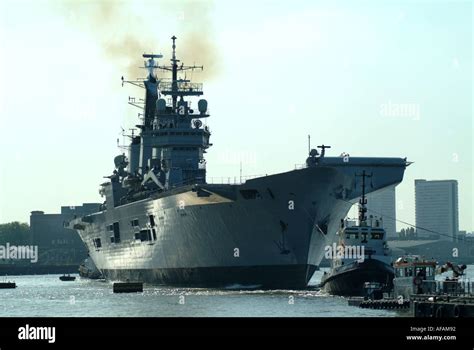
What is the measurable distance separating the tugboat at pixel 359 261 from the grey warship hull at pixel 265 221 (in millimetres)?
2479

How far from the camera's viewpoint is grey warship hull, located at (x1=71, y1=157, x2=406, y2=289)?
213 feet

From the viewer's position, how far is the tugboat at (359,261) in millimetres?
60125

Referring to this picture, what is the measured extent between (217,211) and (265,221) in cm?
363

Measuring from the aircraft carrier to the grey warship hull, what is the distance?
0.20 ft

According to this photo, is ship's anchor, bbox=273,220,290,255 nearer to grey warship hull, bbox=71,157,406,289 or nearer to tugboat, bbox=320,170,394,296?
grey warship hull, bbox=71,157,406,289

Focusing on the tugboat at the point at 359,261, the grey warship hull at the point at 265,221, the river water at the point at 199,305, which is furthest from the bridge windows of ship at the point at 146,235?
the tugboat at the point at 359,261

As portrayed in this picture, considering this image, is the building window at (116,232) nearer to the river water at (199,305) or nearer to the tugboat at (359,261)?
the river water at (199,305)

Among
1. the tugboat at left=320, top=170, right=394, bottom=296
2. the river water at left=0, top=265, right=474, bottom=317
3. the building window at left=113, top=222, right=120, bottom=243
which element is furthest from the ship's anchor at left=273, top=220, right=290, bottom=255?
the building window at left=113, top=222, right=120, bottom=243

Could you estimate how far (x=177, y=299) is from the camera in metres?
60.9

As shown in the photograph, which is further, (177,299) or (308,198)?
(308,198)

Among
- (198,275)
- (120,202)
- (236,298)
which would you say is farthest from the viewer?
(120,202)

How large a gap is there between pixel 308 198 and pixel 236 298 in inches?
346
